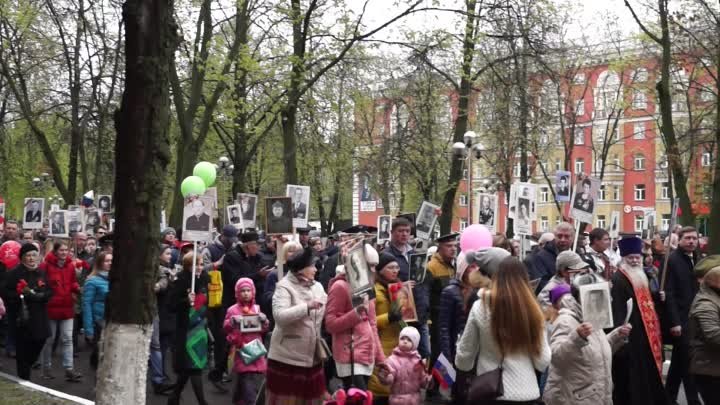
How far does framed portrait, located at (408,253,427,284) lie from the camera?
998cm

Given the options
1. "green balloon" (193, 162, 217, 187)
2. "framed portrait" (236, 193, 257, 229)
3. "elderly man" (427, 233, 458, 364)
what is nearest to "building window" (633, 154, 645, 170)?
"framed portrait" (236, 193, 257, 229)

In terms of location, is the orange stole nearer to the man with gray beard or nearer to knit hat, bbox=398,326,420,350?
the man with gray beard

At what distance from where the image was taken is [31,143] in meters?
36.0

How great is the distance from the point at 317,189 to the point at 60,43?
18.4m

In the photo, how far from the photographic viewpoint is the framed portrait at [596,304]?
6449 mm

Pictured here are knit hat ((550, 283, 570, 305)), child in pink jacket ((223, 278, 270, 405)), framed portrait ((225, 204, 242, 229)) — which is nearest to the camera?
knit hat ((550, 283, 570, 305))

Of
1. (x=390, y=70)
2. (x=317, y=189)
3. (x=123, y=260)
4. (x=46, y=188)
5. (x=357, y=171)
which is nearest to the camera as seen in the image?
(x=123, y=260)

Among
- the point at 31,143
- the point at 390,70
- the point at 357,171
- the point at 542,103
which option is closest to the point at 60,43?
the point at 31,143

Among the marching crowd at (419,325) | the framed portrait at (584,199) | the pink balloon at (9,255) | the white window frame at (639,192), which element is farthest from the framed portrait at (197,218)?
the white window frame at (639,192)

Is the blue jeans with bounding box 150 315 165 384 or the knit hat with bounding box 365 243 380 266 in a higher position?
the knit hat with bounding box 365 243 380 266

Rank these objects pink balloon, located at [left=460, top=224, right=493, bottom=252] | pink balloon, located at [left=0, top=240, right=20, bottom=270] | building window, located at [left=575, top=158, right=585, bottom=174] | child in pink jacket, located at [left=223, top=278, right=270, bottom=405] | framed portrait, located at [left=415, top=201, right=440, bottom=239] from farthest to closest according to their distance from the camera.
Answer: building window, located at [left=575, top=158, right=585, bottom=174] < framed portrait, located at [left=415, top=201, right=440, bottom=239] < pink balloon, located at [left=0, top=240, right=20, bottom=270] < pink balloon, located at [left=460, top=224, right=493, bottom=252] < child in pink jacket, located at [left=223, top=278, right=270, bottom=405]

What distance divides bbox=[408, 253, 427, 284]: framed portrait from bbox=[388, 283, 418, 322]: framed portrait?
1079 mm

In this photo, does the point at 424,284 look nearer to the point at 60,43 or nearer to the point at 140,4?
the point at 140,4

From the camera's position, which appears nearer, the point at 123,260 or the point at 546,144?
the point at 123,260
